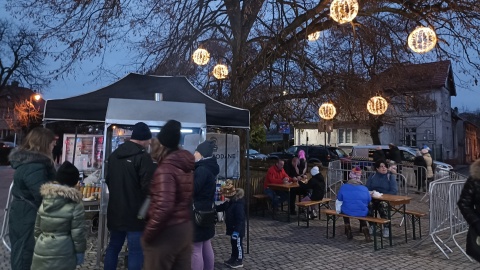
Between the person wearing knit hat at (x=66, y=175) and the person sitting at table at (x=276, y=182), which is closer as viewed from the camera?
the person wearing knit hat at (x=66, y=175)

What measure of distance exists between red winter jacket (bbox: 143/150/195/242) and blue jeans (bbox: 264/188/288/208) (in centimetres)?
690

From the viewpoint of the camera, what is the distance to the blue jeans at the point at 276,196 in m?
9.98

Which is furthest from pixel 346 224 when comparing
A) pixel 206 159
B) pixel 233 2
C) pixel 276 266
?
pixel 233 2

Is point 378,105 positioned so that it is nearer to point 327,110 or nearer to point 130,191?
point 327,110

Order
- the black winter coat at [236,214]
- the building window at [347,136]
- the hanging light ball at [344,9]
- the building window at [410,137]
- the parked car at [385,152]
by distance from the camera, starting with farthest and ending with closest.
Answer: the building window at [347,136], the building window at [410,137], the parked car at [385,152], the hanging light ball at [344,9], the black winter coat at [236,214]

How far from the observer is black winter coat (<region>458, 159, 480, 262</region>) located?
3.47 meters

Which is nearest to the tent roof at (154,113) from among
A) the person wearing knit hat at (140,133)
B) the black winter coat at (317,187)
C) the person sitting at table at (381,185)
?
the person wearing knit hat at (140,133)

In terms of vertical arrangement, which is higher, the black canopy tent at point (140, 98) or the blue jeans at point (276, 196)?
the black canopy tent at point (140, 98)

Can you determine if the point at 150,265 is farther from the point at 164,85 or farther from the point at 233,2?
the point at 233,2

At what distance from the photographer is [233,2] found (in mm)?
11281

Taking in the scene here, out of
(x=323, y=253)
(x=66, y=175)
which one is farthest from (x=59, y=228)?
(x=323, y=253)

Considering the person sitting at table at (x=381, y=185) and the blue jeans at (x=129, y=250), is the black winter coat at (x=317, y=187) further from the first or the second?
the blue jeans at (x=129, y=250)

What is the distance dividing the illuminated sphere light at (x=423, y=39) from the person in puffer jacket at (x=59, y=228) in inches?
264

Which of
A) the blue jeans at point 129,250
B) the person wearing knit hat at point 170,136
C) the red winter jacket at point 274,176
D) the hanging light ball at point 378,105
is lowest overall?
the blue jeans at point 129,250
